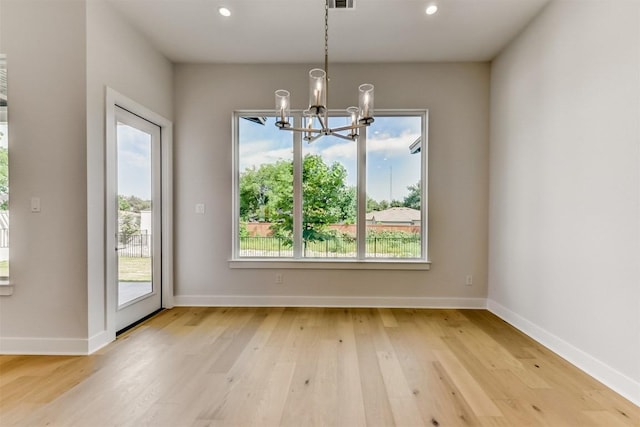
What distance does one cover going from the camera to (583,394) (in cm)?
198

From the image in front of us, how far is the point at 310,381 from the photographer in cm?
211

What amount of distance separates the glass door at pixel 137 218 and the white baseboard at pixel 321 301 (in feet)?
1.66

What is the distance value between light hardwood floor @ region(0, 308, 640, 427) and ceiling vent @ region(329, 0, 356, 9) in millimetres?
3061

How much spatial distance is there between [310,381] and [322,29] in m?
3.23

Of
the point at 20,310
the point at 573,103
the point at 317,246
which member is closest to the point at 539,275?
the point at 573,103

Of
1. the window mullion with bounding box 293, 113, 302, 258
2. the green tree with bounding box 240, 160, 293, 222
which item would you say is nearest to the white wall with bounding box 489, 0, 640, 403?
the window mullion with bounding box 293, 113, 302, 258

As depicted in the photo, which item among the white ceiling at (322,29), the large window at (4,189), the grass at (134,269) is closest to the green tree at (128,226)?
the grass at (134,269)

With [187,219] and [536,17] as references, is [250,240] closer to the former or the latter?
[187,219]

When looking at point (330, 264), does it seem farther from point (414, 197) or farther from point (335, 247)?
point (414, 197)

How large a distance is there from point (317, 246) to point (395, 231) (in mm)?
1036

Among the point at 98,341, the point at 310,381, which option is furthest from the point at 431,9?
the point at 98,341

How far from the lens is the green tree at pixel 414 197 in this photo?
3848 millimetres

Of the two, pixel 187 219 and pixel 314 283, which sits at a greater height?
pixel 187 219

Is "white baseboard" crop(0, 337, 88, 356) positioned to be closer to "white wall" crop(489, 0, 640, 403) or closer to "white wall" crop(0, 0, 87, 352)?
"white wall" crop(0, 0, 87, 352)
